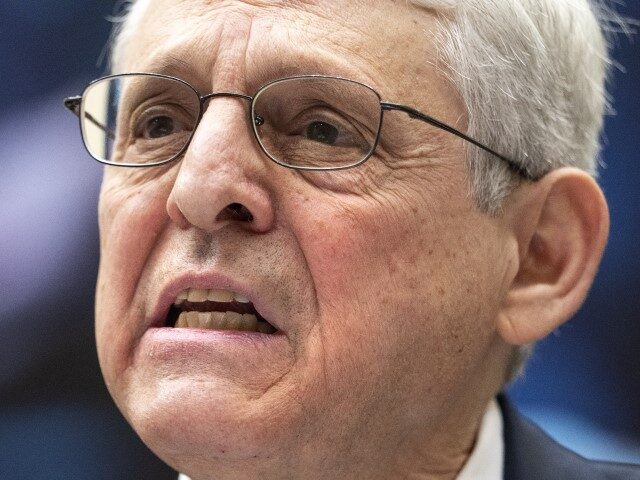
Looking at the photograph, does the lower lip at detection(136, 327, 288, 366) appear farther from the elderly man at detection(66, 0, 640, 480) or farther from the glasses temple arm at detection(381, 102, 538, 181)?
the glasses temple arm at detection(381, 102, 538, 181)

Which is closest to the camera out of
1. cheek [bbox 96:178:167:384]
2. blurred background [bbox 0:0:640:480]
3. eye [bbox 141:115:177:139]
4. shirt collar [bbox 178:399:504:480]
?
cheek [bbox 96:178:167:384]

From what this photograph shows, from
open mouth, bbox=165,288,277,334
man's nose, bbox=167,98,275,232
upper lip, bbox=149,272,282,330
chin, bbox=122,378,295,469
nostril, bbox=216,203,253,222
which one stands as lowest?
chin, bbox=122,378,295,469

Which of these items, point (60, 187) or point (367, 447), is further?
point (60, 187)

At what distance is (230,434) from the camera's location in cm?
171

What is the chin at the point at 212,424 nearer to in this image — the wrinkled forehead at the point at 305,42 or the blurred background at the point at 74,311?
the wrinkled forehead at the point at 305,42

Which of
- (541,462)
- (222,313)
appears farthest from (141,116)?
(541,462)

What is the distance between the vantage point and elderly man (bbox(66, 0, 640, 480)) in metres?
1.76

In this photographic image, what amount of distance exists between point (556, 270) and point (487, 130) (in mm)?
443

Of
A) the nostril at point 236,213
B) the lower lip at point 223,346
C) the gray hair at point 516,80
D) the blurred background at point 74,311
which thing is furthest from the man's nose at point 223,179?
the blurred background at point 74,311

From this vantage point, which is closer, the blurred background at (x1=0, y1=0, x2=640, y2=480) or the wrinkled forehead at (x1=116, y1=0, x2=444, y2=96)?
the wrinkled forehead at (x1=116, y1=0, x2=444, y2=96)

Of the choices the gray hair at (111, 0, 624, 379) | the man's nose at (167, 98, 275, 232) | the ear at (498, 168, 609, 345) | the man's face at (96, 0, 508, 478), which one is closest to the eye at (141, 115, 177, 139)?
the man's face at (96, 0, 508, 478)

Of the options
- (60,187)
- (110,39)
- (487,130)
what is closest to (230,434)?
(487,130)

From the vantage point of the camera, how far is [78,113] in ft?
7.48

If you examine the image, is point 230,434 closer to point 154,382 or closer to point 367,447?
point 154,382
